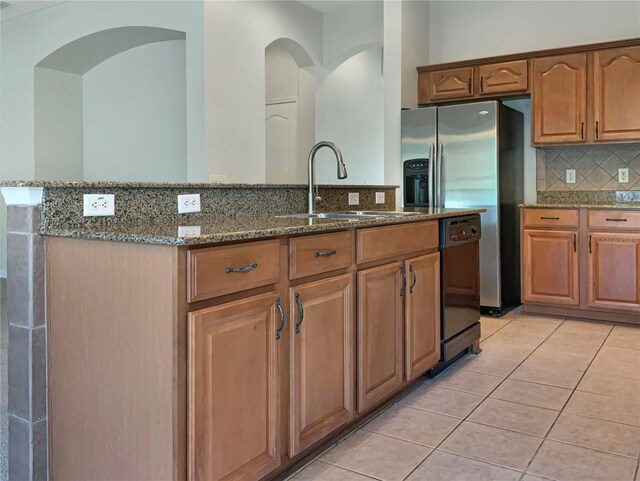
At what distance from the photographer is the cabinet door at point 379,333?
7.25 ft

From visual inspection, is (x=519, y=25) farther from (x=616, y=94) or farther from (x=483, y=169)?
(x=483, y=169)

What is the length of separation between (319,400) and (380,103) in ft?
16.4

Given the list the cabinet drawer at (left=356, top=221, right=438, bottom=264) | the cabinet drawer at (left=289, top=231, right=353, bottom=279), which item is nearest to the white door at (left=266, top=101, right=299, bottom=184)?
the cabinet drawer at (left=356, top=221, right=438, bottom=264)

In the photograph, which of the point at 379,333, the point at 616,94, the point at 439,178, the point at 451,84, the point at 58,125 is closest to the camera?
the point at 379,333

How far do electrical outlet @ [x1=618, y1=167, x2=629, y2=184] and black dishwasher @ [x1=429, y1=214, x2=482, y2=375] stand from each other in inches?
75.2

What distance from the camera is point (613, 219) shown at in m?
4.02

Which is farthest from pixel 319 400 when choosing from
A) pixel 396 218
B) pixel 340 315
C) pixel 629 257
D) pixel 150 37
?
pixel 150 37

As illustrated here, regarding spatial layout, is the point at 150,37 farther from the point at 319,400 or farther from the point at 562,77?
the point at 319,400

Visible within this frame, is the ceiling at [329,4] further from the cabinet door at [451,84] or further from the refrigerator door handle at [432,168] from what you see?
the refrigerator door handle at [432,168]

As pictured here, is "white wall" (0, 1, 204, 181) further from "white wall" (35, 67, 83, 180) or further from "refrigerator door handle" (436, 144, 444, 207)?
"refrigerator door handle" (436, 144, 444, 207)

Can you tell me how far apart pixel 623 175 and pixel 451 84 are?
1593 millimetres

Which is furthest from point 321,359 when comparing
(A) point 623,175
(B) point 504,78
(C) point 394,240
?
(A) point 623,175

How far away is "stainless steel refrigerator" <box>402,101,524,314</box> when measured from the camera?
14.2 ft

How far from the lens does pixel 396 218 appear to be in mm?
2412
